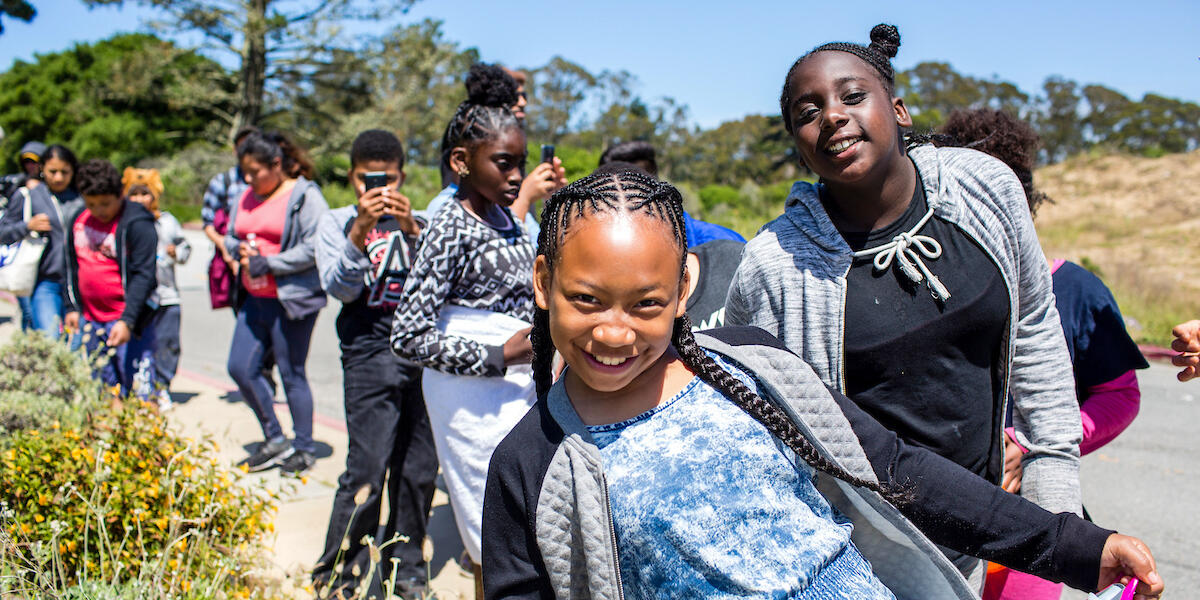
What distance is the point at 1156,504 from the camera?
518 centimetres

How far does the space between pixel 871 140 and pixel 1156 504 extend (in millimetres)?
4573

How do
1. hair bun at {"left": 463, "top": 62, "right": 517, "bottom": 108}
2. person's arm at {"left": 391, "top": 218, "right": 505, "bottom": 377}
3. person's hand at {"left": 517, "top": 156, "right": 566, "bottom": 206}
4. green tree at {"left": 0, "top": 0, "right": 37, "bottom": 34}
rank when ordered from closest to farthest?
person's arm at {"left": 391, "top": 218, "right": 505, "bottom": 377} < hair bun at {"left": 463, "top": 62, "right": 517, "bottom": 108} < person's hand at {"left": 517, "top": 156, "right": 566, "bottom": 206} < green tree at {"left": 0, "top": 0, "right": 37, "bottom": 34}

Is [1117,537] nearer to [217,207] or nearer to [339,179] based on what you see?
[217,207]

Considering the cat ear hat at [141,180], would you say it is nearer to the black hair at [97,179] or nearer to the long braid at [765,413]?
the black hair at [97,179]

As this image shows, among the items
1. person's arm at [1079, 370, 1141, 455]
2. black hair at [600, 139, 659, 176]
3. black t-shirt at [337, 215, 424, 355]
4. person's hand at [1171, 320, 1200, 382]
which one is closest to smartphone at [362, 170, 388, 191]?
black t-shirt at [337, 215, 424, 355]

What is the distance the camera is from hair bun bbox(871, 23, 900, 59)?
2.10m

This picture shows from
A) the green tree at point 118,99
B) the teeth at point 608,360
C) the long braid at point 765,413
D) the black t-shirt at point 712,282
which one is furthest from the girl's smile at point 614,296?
the green tree at point 118,99

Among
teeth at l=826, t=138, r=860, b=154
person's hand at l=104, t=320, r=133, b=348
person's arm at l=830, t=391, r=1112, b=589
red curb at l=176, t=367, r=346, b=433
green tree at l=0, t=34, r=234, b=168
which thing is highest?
green tree at l=0, t=34, r=234, b=168

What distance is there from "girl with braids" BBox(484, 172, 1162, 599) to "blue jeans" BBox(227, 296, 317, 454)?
409 centimetres

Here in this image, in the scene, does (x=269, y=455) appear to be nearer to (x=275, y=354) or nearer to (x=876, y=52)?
(x=275, y=354)

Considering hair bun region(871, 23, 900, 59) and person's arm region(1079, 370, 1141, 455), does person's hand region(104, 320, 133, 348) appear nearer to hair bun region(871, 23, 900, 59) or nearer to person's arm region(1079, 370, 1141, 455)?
hair bun region(871, 23, 900, 59)

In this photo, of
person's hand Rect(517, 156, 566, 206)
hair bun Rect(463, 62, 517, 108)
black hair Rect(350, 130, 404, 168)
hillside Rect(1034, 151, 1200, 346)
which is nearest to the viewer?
hair bun Rect(463, 62, 517, 108)

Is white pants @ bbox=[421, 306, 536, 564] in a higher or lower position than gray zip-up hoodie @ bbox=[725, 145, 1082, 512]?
lower

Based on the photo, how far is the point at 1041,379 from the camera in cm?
204
